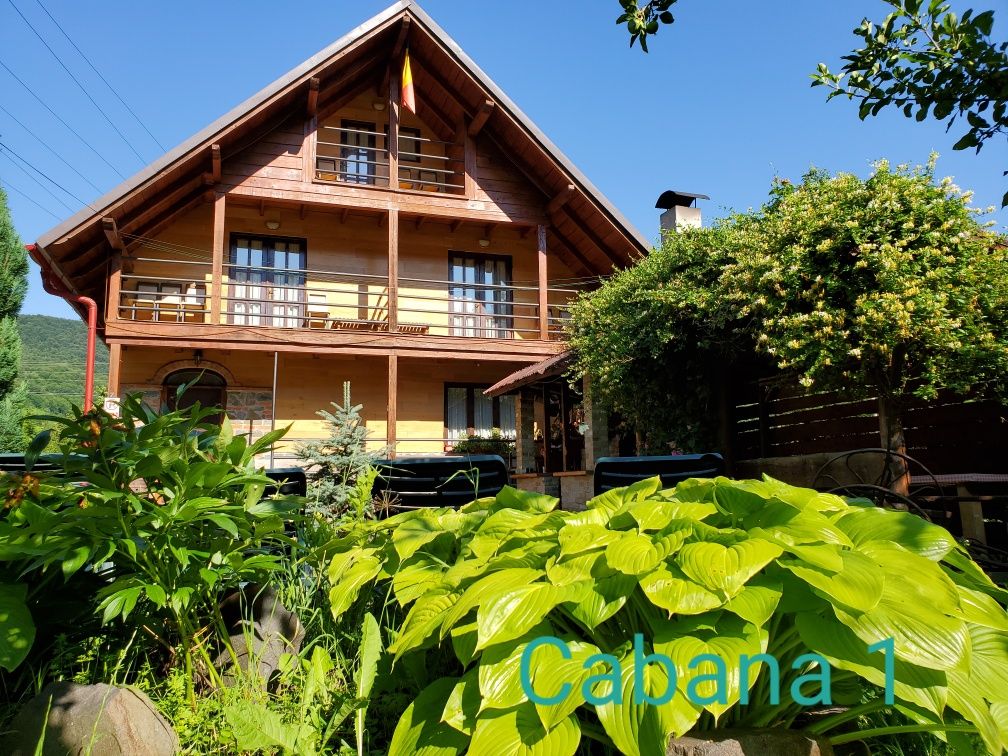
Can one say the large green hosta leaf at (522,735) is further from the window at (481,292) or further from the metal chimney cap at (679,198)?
the window at (481,292)

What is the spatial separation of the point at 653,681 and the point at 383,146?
15.7 meters

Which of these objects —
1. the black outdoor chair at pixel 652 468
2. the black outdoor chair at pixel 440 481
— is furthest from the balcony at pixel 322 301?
the black outdoor chair at pixel 652 468

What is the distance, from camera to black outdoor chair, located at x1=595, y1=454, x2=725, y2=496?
146 inches

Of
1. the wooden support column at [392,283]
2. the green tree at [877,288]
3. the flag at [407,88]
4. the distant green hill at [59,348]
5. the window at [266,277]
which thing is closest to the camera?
the green tree at [877,288]

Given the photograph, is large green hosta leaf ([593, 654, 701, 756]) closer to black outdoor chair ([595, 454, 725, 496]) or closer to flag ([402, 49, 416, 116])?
black outdoor chair ([595, 454, 725, 496])

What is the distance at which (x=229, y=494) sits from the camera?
1.97 meters

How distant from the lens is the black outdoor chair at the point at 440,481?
3.75 m

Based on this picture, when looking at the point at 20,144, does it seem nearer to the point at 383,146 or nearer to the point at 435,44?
the point at 383,146

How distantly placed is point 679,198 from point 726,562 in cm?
1136

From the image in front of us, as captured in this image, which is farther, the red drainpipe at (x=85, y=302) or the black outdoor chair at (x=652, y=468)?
the red drainpipe at (x=85, y=302)

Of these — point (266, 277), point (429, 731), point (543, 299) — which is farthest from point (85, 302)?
point (429, 731)

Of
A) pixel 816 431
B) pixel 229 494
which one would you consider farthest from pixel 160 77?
pixel 229 494

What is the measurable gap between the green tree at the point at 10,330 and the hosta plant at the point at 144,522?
15868 mm

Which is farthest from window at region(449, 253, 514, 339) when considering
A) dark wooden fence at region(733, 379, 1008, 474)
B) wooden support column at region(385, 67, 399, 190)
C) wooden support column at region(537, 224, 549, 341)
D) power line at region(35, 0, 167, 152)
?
dark wooden fence at region(733, 379, 1008, 474)
